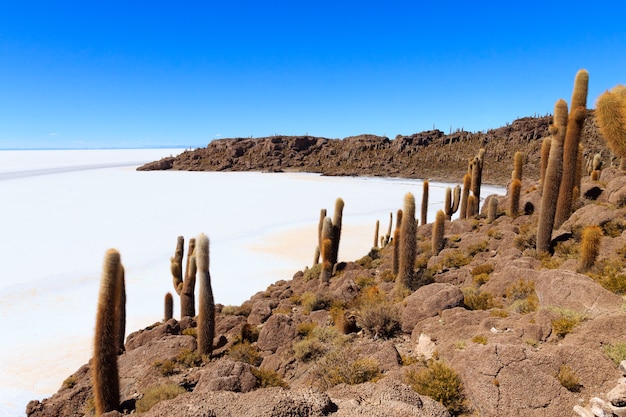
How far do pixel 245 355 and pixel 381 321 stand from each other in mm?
3212

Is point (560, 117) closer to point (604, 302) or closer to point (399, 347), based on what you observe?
point (604, 302)

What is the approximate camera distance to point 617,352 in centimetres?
500

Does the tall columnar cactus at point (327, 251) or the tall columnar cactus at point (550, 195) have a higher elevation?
the tall columnar cactus at point (550, 195)

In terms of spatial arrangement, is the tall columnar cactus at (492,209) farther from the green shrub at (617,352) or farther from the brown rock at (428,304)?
the green shrub at (617,352)

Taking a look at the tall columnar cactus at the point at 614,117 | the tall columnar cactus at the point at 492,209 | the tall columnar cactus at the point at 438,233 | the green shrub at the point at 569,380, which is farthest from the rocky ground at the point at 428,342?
the tall columnar cactus at the point at 614,117

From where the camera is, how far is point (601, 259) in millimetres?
9492

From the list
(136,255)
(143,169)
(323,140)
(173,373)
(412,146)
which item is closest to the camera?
(173,373)

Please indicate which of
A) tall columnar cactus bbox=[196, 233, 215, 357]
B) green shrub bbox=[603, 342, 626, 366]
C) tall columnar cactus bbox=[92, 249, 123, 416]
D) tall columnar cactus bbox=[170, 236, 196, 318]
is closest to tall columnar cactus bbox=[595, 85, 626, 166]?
green shrub bbox=[603, 342, 626, 366]

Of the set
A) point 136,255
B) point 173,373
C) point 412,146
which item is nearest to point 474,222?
point 173,373

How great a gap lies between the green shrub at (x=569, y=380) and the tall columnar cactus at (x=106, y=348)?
22.9ft

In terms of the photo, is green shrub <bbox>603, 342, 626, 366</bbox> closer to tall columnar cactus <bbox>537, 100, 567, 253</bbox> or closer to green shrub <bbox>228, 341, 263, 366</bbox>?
green shrub <bbox>228, 341, 263, 366</bbox>

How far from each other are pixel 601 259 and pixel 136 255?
2357cm

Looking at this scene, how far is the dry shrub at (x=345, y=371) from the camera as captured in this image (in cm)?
570

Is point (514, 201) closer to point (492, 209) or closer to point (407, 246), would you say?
point (492, 209)
